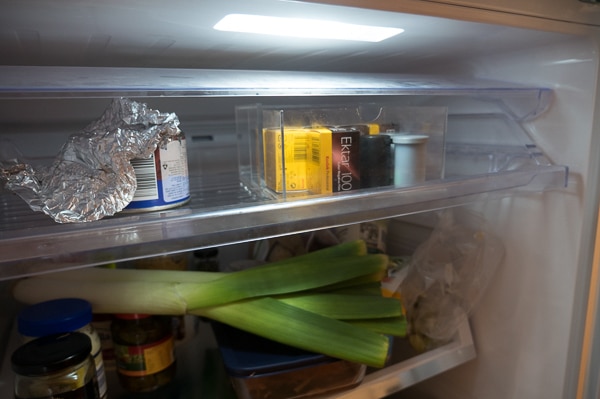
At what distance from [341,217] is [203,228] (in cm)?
18

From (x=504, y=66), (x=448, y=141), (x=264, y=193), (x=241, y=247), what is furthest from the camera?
(x=241, y=247)

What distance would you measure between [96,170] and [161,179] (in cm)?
8

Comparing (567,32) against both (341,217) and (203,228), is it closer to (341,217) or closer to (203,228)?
(341,217)

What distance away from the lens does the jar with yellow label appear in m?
0.68

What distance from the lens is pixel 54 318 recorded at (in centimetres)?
57

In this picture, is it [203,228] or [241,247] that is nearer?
[203,228]

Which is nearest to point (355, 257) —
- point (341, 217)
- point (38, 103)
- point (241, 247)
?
point (341, 217)

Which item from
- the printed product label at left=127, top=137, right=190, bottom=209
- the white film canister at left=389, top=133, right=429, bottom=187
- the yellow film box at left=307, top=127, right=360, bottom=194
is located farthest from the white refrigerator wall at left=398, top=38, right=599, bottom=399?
the printed product label at left=127, top=137, right=190, bottom=209

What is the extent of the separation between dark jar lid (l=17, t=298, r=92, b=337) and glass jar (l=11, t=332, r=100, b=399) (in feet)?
0.09

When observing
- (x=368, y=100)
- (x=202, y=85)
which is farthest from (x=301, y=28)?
(x=368, y=100)

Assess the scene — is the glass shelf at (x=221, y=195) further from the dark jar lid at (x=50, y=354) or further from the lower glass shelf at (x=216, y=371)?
the lower glass shelf at (x=216, y=371)

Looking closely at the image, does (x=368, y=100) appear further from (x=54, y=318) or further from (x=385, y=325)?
(x=54, y=318)

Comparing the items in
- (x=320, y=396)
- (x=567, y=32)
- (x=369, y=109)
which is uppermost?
(x=567, y=32)

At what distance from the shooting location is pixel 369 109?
71 cm
